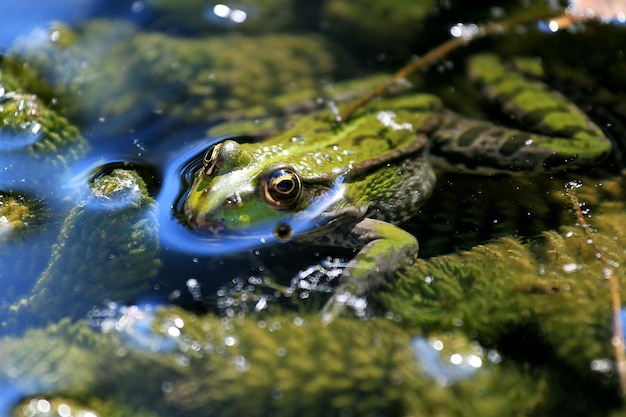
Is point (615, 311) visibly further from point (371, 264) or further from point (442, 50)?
point (442, 50)

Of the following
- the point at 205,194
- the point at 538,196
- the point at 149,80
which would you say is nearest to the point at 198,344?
the point at 205,194

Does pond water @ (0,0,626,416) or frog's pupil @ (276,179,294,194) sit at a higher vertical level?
frog's pupil @ (276,179,294,194)

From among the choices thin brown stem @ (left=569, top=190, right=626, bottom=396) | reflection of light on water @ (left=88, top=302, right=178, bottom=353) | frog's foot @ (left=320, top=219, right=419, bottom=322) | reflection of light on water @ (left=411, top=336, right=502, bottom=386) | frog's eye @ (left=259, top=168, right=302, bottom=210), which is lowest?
reflection of light on water @ (left=88, top=302, right=178, bottom=353)

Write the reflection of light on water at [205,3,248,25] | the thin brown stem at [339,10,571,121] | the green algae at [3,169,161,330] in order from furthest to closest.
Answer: the reflection of light on water at [205,3,248,25]
the thin brown stem at [339,10,571,121]
the green algae at [3,169,161,330]

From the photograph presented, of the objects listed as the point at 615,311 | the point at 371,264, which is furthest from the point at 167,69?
the point at 615,311

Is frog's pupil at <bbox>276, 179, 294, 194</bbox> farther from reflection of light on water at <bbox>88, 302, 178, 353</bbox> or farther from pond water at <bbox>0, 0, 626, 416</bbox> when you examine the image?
reflection of light on water at <bbox>88, 302, 178, 353</bbox>

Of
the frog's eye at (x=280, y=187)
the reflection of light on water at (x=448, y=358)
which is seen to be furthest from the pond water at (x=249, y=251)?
the frog's eye at (x=280, y=187)

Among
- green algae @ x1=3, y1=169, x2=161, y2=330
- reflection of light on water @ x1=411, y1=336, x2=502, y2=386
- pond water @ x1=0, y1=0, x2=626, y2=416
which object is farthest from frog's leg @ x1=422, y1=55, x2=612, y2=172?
green algae @ x1=3, y1=169, x2=161, y2=330
